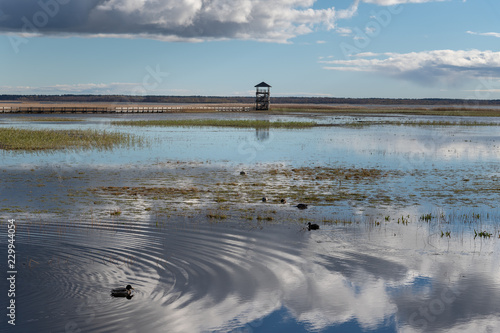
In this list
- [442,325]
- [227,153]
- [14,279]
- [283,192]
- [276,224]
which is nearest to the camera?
[442,325]

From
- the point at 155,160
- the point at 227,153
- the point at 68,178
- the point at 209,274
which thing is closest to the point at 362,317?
the point at 209,274

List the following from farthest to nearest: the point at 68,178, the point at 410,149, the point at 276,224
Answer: the point at 410,149 → the point at 68,178 → the point at 276,224

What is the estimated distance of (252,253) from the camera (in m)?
12.5

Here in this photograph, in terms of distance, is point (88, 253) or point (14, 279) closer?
point (14, 279)

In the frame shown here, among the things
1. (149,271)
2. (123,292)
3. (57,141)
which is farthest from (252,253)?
(57,141)

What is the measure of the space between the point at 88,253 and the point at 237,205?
269 inches

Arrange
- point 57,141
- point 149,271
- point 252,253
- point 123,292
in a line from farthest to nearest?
point 57,141 < point 252,253 < point 149,271 < point 123,292

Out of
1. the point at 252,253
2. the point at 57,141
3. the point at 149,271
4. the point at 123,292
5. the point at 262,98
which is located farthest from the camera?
the point at 262,98

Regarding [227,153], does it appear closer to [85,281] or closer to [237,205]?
[237,205]

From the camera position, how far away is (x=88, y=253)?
12.2 m

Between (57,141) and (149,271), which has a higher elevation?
(57,141)

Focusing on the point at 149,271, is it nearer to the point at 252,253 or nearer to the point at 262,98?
the point at 252,253

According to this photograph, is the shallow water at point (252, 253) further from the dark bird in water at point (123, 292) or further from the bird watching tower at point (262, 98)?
the bird watching tower at point (262, 98)

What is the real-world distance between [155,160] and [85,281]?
2119cm
